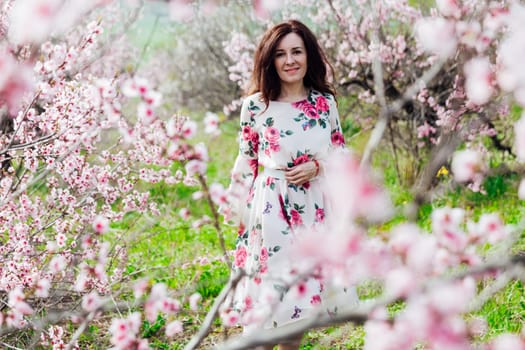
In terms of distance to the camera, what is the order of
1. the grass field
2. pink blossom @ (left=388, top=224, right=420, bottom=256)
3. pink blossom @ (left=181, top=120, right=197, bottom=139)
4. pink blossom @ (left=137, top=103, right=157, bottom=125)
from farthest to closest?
the grass field → pink blossom @ (left=181, top=120, right=197, bottom=139) → pink blossom @ (left=137, top=103, right=157, bottom=125) → pink blossom @ (left=388, top=224, right=420, bottom=256)

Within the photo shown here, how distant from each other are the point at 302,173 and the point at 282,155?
13 cm

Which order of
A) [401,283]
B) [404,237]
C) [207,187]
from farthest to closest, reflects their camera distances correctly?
[207,187] < [404,237] < [401,283]

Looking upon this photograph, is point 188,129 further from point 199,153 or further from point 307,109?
point 307,109

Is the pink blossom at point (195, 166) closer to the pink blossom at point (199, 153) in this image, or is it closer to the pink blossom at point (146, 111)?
the pink blossom at point (199, 153)

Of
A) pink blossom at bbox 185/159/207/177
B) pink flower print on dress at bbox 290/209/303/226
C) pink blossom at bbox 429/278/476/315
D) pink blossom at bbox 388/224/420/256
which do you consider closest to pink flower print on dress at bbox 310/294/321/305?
pink flower print on dress at bbox 290/209/303/226

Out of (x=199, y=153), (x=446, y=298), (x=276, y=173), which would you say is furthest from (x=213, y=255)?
(x=446, y=298)

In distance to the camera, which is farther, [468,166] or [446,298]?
[468,166]

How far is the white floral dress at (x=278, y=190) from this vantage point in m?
2.74

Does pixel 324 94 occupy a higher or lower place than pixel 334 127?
higher

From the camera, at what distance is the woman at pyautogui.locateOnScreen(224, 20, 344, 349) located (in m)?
2.76

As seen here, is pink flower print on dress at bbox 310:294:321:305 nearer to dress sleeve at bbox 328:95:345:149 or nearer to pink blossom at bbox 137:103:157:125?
dress sleeve at bbox 328:95:345:149

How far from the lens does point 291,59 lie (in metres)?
2.85

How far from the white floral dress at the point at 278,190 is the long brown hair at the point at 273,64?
56 mm

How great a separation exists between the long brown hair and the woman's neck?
0.02 m
